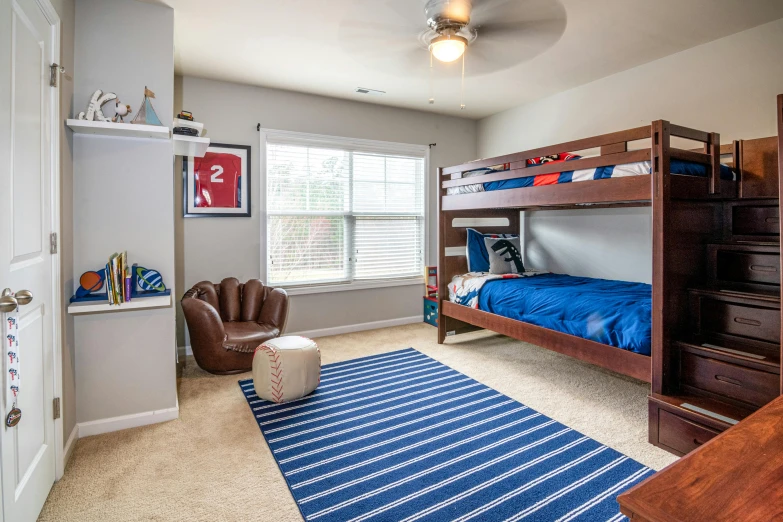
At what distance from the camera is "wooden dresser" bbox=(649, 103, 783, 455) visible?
1976mm

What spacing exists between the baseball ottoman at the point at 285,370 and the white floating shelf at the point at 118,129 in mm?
1446

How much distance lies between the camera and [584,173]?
2740 mm

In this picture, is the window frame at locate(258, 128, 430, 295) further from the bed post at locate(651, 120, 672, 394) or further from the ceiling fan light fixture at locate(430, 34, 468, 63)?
the bed post at locate(651, 120, 672, 394)

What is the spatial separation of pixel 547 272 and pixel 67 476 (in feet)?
13.2

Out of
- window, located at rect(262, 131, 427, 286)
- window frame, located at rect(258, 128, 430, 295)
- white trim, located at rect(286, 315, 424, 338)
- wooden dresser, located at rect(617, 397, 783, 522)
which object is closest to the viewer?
wooden dresser, located at rect(617, 397, 783, 522)

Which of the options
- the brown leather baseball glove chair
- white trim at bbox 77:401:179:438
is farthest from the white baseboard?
white trim at bbox 77:401:179:438

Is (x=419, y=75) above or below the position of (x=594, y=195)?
above

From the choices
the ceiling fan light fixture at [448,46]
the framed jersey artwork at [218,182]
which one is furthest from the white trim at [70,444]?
the ceiling fan light fixture at [448,46]

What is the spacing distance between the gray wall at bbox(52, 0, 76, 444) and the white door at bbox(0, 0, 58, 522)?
0.20 m

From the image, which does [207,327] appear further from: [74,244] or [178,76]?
[178,76]

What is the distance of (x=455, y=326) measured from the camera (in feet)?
13.9

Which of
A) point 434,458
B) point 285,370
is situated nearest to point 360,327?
point 285,370

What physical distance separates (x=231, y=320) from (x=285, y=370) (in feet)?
3.86

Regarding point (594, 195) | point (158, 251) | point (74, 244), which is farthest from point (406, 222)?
point (74, 244)
